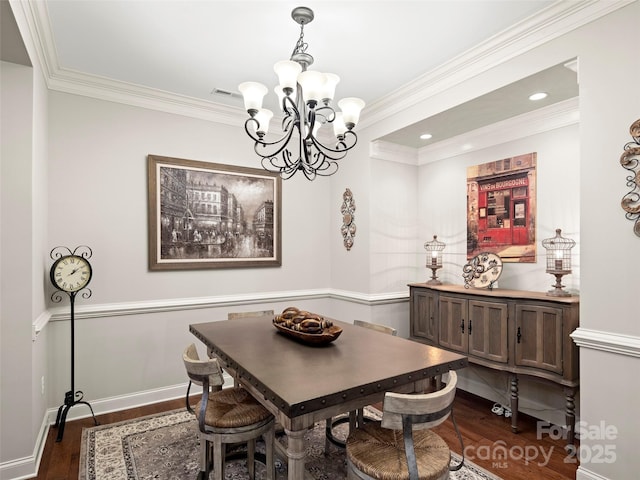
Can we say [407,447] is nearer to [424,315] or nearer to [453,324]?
[453,324]

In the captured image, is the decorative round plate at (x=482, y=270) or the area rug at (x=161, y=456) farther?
the decorative round plate at (x=482, y=270)

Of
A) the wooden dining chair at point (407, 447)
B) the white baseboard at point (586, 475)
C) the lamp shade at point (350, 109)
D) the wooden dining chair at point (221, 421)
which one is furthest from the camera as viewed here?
the lamp shade at point (350, 109)

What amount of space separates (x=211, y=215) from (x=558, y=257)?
123 inches

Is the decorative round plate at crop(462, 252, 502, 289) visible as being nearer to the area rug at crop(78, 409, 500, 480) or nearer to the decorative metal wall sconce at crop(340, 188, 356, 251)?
the decorative metal wall sconce at crop(340, 188, 356, 251)

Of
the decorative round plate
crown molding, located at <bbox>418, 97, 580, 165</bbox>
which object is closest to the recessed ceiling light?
crown molding, located at <bbox>418, 97, 580, 165</bbox>

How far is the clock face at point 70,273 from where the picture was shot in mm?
2790

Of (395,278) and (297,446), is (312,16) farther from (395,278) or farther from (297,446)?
(395,278)

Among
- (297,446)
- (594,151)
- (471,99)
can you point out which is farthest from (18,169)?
(594,151)

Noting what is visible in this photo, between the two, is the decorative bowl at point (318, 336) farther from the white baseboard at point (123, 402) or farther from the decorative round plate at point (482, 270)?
the white baseboard at point (123, 402)

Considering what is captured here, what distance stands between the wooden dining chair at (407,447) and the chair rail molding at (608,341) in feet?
3.44

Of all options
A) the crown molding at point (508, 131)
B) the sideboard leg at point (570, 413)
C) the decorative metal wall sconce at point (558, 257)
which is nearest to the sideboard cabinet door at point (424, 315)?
the decorative metal wall sconce at point (558, 257)

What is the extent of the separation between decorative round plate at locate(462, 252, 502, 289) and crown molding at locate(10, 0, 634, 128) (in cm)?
158

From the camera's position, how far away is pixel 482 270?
3430 millimetres

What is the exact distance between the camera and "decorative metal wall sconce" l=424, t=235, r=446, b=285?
383cm
